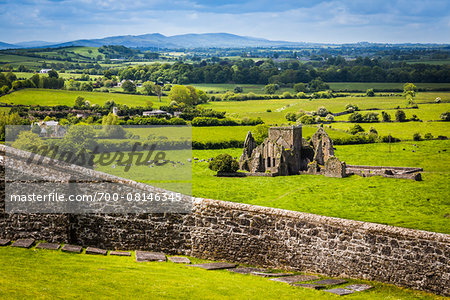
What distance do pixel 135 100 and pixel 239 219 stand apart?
364ft

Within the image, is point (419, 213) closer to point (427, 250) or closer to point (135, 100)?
point (427, 250)

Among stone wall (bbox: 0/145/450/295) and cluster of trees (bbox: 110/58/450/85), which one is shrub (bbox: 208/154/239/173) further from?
cluster of trees (bbox: 110/58/450/85)

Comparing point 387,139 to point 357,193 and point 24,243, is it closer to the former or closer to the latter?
point 357,193

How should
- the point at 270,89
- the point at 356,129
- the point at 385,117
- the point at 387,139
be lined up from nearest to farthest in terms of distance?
the point at 387,139 → the point at 356,129 → the point at 385,117 → the point at 270,89

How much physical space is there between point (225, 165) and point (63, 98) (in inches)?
2548

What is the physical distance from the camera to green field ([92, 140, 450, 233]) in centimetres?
4044

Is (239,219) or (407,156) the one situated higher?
(239,219)

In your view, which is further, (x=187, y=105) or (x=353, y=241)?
(x=187, y=105)

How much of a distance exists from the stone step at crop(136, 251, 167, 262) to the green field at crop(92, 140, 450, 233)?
26.4 m

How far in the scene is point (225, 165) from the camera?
57.5m

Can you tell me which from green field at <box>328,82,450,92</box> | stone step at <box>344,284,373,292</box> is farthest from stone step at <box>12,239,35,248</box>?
green field at <box>328,82,450,92</box>

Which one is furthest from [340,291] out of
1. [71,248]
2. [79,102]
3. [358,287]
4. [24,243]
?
[79,102]

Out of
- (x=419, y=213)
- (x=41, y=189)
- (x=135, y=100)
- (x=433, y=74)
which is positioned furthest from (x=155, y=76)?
(x=41, y=189)

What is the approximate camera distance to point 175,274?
10.6 meters
